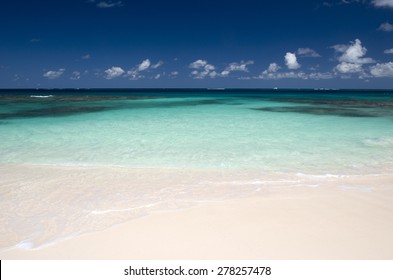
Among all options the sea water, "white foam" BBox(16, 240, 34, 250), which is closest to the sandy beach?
"white foam" BBox(16, 240, 34, 250)

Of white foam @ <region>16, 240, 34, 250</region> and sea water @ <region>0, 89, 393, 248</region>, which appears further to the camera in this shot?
sea water @ <region>0, 89, 393, 248</region>

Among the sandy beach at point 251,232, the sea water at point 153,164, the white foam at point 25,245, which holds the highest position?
the sea water at point 153,164

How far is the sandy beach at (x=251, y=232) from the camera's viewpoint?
286 cm

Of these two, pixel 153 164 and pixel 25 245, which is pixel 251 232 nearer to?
pixel 25 245

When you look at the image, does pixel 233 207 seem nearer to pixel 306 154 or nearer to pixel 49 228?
pixel 49 228

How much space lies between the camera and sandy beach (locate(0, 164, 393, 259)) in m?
2.86

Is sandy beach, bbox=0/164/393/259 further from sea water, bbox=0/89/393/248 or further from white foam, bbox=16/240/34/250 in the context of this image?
sea water, bbox=0/89/393/248

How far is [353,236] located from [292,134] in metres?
7.38

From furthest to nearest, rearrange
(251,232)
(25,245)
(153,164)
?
(153,164), (251,232), (25,245)

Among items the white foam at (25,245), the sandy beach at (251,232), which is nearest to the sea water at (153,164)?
the white foam at (25,245)

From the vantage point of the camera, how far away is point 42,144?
8.32 metres

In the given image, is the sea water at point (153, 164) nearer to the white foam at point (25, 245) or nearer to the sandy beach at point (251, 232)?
the white foam at point (25, 245)

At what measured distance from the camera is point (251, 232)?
3244 millimetres

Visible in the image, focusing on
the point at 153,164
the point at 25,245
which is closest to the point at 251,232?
the point at 25,245
